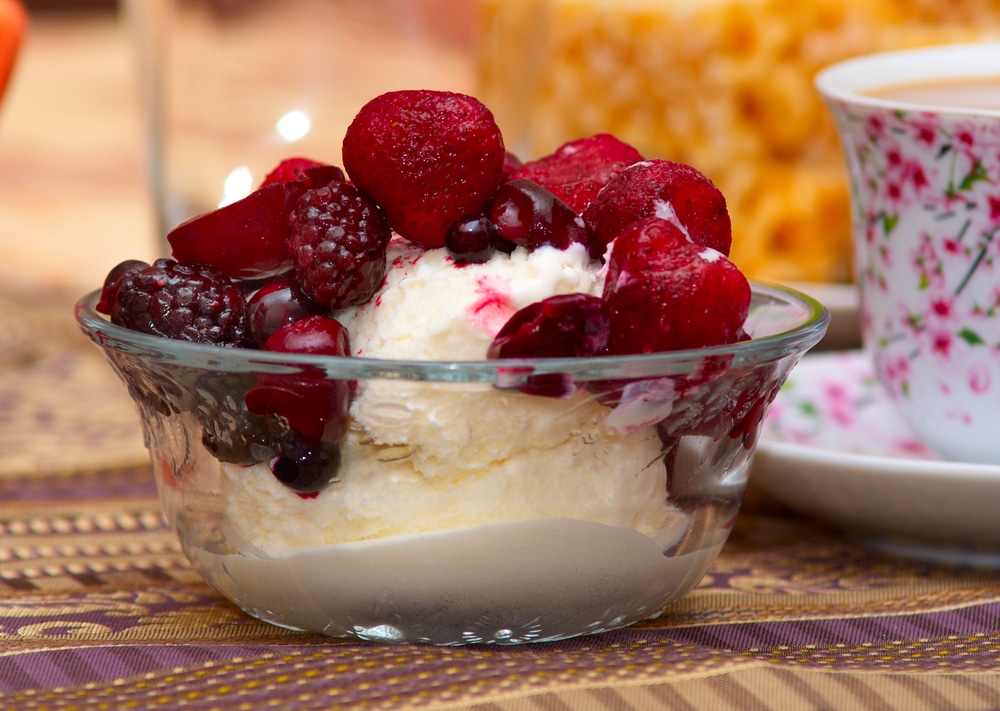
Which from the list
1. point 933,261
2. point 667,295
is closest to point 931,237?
point 933,261

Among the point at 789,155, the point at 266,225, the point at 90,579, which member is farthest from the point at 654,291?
the point at 789,155

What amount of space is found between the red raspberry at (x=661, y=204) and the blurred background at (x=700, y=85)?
67 cm

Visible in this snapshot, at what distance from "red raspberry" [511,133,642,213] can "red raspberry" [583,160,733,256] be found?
41 millimetres

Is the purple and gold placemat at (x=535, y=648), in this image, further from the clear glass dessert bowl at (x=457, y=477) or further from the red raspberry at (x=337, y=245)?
the red raspberry at (x=337, y=245)

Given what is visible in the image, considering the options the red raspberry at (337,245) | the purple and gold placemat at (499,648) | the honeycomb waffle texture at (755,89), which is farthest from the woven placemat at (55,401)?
the honeycomb waffle texture at (755,89)

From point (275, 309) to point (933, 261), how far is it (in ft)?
1.76

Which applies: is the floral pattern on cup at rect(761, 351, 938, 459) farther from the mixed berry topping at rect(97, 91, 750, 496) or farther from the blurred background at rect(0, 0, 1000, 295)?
the mixed berry topping at rect(97, 91, 750, 496)

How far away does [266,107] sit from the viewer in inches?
65.1

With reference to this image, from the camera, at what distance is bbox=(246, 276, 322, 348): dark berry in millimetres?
719

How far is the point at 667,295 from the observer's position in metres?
0.67

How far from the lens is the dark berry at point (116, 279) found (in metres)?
Answer: 0.75

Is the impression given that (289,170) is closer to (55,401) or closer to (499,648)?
(499,648)

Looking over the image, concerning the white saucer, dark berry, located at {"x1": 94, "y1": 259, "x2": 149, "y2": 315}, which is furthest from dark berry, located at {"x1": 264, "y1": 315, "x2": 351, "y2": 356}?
the white saucer

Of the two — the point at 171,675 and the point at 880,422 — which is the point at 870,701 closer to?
the point at 171,675
